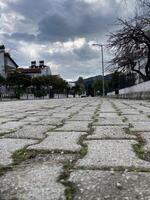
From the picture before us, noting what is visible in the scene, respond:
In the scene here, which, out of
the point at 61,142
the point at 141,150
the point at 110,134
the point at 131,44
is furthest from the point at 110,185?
the point at 131,44

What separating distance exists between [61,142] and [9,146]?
525 mm

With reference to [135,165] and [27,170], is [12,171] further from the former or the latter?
[135,165]

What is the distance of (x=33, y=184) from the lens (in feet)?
6.23

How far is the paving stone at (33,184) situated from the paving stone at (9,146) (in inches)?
11.4

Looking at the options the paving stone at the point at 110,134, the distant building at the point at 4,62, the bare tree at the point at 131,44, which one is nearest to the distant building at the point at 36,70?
the distant building at the point at 4,62

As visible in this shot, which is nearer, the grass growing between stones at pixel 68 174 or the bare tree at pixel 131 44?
the grass growing between stones at pixel 68 174

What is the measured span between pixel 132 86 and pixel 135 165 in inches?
921

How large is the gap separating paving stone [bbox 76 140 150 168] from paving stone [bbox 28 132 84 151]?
0.54 feet

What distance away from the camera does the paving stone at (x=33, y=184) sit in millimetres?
1720

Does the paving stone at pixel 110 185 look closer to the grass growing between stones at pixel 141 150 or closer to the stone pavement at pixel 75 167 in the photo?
the stone pavement at pixel 75 167

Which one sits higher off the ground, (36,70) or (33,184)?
(36,70)

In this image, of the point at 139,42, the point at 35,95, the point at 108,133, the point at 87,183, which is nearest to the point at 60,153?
the point at 87,183

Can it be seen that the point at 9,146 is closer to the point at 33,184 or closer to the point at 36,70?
the point at 33,184

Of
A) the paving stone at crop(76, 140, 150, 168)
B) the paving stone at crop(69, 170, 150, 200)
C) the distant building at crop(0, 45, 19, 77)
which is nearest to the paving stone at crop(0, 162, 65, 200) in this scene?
the paving stone at crop(69, 170, 150, 200)
